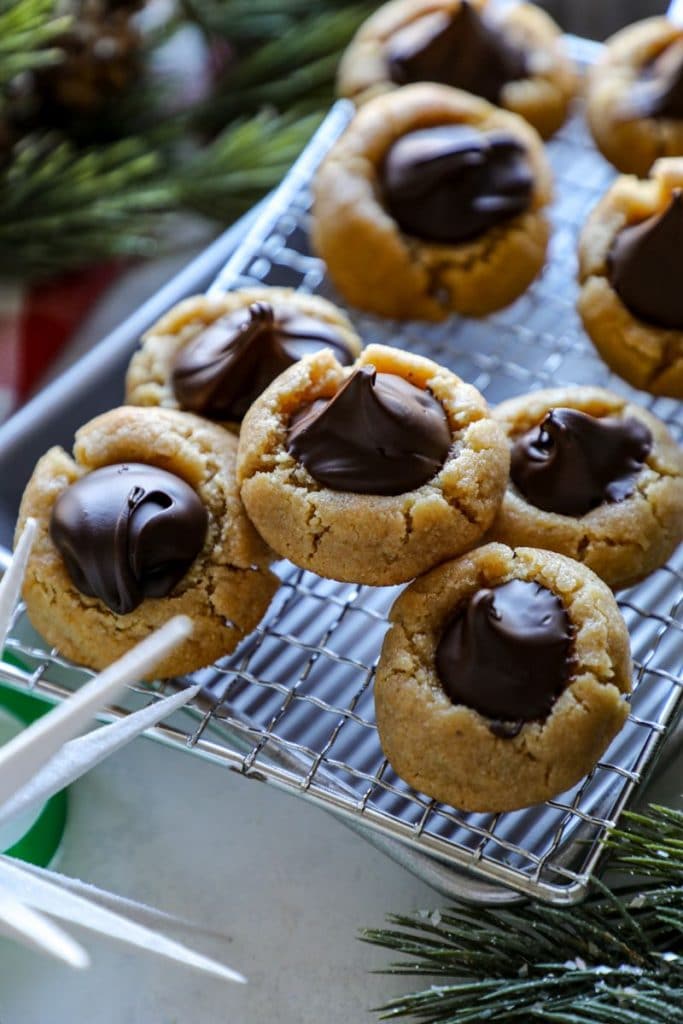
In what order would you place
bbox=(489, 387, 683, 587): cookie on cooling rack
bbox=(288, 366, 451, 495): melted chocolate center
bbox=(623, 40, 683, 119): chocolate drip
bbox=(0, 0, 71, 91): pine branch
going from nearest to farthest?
bbox=(288, 366, 451, 495): melted chocolate center < bbox=(489, 387, 683, 587): cookie on cooling rack < bbox=(0, 0, 71, 91): pine branch < bbox=(623, 40, 683, 119): chocolate drip

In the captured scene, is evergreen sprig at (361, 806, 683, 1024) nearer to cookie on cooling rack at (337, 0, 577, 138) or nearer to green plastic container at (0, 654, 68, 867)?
green plastic container at (0, 654, 68, 867)

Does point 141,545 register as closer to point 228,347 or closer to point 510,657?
point 228,347

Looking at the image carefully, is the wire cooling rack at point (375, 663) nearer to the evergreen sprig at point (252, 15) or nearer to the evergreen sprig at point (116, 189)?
the evergreen sprig at point (116, 189)

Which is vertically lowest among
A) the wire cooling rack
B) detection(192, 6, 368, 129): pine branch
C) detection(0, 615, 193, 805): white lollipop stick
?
the wire cooling rack

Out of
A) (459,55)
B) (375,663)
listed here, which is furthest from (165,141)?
(375,663)

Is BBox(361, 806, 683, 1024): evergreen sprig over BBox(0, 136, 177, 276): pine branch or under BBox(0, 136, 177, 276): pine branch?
under

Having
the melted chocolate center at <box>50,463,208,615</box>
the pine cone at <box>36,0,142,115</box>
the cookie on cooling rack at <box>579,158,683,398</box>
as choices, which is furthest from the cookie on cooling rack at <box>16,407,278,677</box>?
the pine cone at <box>36,0,142,115</box>

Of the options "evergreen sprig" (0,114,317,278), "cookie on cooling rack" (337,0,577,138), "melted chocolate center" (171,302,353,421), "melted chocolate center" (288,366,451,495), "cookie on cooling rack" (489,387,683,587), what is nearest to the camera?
"melted chocolate center" (288,366,451,495)

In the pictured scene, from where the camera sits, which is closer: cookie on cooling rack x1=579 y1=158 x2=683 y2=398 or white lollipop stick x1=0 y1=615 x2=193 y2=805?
white lollipop stick x1=0 y1=615 x2=193 y2=805
